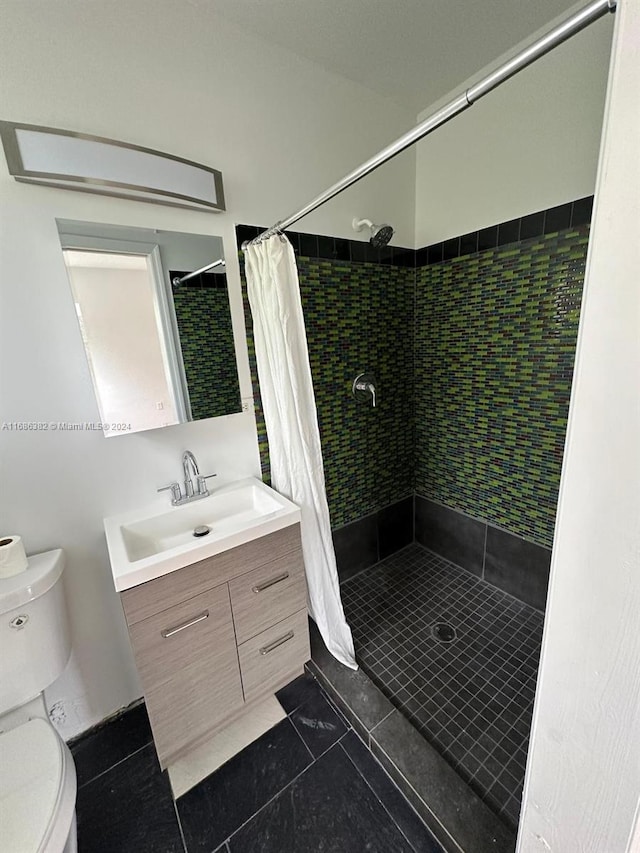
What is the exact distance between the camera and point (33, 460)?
121cm

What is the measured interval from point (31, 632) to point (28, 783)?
367mm

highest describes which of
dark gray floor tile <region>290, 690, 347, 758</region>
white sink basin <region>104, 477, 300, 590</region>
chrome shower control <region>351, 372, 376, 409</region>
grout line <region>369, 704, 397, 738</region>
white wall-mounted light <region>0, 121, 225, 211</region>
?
white wall-mounted light <region>0, 121, 225, 211</region>

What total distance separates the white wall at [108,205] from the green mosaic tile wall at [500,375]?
88 cm

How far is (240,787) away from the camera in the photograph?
4.11 feet

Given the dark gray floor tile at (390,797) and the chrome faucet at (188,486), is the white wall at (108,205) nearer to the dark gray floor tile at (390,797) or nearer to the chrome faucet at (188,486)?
the chrome faucet at (188,486)

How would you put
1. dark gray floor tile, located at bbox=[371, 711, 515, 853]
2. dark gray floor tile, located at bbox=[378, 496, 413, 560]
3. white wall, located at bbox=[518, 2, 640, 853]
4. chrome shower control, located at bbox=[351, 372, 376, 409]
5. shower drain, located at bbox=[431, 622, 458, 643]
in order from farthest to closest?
1. dark gray floor tile, located at bbox=[378, 496, 413, 560]
2. chrome shower control, located at bbox=[351, 372, 376, 409]
3. shower drain, located at bbox=[431, 622, 458, 643]
4. dark gray floor tile, located at bbox=[371, 711, 515, 853]
5. white wall, located at bbox=[518, 2, 640, 853]

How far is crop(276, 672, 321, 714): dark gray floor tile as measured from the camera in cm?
→ 152

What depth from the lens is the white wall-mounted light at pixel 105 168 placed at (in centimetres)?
105

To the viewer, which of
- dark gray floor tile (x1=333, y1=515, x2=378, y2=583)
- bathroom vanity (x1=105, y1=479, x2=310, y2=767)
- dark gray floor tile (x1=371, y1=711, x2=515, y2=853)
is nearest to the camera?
dark gray floor tile (x1=371, y1=711, x2=515, y2=853)

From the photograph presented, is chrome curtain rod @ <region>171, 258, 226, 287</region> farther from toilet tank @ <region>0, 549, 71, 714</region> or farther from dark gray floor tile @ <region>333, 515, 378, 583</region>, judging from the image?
dark gray floor tile @ <region>333, 515, 378, 583</region>

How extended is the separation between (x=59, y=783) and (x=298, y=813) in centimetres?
75

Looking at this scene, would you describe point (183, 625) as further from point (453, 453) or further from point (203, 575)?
point (453, 453)

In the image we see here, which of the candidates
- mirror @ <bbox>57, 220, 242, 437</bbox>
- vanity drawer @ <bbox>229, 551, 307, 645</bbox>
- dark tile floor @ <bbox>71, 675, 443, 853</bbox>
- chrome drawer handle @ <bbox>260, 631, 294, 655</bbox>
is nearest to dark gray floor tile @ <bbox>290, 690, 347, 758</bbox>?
dark tile floor @ <bbox>71, 675, 443, 853</bbox>

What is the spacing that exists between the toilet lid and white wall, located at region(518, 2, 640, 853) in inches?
45.4
